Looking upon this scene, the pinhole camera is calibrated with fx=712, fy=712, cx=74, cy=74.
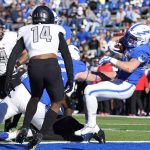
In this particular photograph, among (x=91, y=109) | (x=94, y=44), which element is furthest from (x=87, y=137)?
(x=94, y=44)

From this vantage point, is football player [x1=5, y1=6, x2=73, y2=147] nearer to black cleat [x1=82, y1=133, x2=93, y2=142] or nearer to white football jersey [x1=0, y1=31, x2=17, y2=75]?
black cleat [x1=82, y1=133, x2=93, y2=142]

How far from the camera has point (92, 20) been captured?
81.0 feet

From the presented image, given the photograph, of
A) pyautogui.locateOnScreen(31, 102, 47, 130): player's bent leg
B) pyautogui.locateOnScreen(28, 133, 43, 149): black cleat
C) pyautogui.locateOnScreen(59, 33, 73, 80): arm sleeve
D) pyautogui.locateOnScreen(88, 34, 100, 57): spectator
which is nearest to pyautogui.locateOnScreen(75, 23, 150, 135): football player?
pyautogui.locateOnScreen(31, 102, 47, 130): player's bent leg

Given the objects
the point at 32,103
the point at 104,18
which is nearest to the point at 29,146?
the point at 32,103

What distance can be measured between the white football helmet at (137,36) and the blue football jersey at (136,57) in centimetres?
11

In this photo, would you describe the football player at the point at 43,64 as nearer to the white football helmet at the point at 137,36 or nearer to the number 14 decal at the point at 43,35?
the number 14 decal at the point at 43,35

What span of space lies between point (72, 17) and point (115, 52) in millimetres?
14474

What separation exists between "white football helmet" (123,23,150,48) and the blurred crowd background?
8001 mm

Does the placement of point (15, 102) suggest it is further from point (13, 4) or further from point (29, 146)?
point (13, 4)

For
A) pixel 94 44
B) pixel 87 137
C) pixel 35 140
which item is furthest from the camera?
pixel 94 44

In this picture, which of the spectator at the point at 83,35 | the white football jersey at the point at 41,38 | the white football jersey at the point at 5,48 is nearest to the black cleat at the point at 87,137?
the white football jersey at the point at 41,38

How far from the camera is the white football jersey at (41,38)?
861 cm

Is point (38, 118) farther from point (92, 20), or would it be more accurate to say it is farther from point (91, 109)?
point (92, 20)

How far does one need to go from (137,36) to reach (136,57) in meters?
0.42
